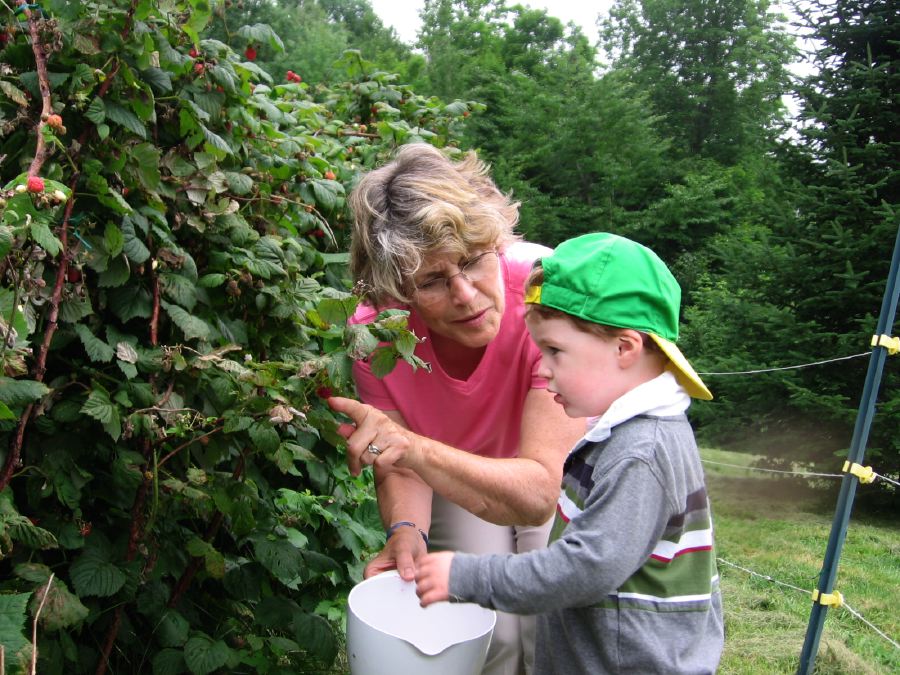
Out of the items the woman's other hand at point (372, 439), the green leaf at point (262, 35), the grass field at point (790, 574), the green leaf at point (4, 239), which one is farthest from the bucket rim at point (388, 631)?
the grass field at point (790, 574)

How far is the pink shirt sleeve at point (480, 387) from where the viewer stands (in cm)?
197

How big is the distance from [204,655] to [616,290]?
1.02 m

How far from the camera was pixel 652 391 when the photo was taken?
4.38ft

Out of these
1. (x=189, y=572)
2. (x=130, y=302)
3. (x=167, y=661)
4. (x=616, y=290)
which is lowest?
(x=167, y=661)

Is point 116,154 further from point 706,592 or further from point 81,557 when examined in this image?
point 706,592

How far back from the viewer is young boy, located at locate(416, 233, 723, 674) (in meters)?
1.24

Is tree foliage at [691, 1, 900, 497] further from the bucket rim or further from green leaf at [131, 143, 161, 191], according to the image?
green leaf at [131, 143, 161, 191]

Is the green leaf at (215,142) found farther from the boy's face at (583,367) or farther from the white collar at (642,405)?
the white collar at (642,405)

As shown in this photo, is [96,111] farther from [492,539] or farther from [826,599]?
[826,599]

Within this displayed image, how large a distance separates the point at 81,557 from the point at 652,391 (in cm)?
103

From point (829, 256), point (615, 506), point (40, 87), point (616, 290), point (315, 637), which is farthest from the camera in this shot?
point (829, 256)

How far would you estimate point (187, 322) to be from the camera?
1.63 metres

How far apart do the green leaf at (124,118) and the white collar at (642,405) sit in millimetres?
940

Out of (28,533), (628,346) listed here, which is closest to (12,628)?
(28,533)
